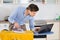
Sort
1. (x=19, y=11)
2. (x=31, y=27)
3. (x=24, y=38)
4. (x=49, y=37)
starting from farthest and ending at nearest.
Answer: (x=49, y=37) → (x=31, y=27) → (x=19, y=11) → (x=24, y=38)

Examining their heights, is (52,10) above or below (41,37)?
above

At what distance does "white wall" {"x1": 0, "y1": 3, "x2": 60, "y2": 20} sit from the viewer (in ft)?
11.5

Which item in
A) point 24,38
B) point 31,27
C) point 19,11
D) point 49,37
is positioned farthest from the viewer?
point 49,37

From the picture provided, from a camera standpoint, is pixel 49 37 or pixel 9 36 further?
pixel 49 37

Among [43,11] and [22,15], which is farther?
[43,11]

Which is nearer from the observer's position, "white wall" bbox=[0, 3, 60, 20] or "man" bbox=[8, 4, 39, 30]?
"man" bbox=[8, 4, 39, 30]

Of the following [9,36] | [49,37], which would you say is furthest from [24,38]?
[49,37]

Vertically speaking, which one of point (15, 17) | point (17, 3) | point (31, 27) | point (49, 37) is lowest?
point (49, 37)

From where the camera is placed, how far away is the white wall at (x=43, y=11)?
351cm

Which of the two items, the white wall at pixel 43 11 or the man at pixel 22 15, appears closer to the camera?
the man at pixel 22 15

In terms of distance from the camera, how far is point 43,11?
358cm

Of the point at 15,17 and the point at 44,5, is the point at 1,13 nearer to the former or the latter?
the point at 15,17

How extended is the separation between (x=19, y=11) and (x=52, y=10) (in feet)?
3.39

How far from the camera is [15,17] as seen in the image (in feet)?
9.59
